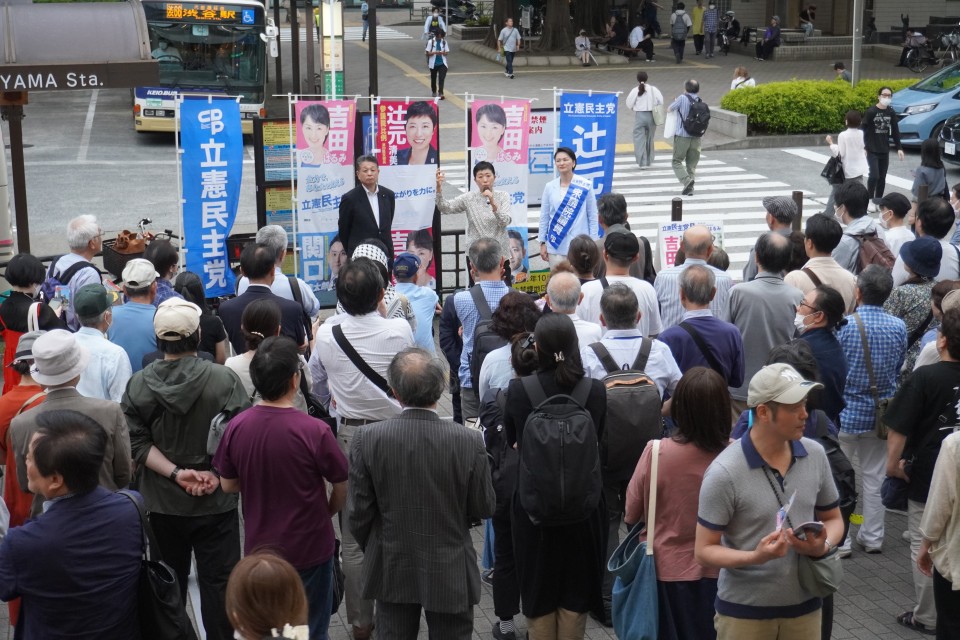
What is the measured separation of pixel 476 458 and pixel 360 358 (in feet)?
4.28

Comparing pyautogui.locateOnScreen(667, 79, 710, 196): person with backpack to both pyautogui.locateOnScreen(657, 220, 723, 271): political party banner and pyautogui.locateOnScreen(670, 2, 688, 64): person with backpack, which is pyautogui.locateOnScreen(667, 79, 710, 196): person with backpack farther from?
pyautogui.locateOnScreen(670, 2, 688, 64): person with backpack

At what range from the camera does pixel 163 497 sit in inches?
201

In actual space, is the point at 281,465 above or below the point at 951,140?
below

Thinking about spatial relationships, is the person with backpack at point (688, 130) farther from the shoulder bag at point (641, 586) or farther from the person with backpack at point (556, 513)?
the shoulder bag at point (641, 586)

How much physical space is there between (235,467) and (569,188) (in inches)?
233

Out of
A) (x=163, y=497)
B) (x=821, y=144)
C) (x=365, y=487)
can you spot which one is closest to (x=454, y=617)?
(x=365, y=487)

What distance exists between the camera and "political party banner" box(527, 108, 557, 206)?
11977 millimetres

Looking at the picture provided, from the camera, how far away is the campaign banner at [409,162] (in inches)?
438

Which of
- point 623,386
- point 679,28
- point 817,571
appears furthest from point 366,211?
point 679,28

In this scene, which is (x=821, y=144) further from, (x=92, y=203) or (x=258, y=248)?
(x=258, y=248)

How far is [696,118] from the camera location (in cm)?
1802

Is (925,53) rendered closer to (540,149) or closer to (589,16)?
(589,16)

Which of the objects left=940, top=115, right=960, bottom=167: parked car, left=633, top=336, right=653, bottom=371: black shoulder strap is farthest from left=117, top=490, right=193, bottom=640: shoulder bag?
left=940, top=115, right=960, bottom=167: parked car

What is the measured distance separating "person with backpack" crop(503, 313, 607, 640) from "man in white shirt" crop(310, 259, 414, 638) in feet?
2.75
